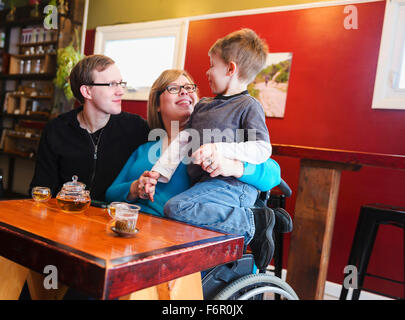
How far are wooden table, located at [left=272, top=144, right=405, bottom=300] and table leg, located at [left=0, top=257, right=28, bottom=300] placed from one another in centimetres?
121

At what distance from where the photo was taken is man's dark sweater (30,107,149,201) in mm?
2041

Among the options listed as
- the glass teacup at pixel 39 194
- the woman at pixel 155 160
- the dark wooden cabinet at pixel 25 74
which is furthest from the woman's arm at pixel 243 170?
the dark wooden cabinet at pixel 25 74

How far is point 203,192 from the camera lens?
1.40 m

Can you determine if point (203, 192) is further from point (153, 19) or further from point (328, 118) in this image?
point (153, 19)

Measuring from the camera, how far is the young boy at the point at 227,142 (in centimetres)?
132

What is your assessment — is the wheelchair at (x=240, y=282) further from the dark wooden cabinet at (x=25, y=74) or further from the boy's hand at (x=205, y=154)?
the dark wooden cabinet at (x=25, y=74)

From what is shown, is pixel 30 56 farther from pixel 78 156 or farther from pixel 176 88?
pixel 176 88

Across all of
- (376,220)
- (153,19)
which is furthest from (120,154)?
(153,19)

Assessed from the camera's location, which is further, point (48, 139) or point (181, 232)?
point (48, 139)

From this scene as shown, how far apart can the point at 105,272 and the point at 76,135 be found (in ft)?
4.69

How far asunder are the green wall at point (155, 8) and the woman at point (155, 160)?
2354 millimetres

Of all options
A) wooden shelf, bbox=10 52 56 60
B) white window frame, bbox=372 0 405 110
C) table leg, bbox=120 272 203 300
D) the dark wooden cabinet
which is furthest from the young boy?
wooden shelf, bbox=10 52 56 60

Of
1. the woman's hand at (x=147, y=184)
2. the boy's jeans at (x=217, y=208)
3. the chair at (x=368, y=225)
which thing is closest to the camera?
the boy's jeans at (x=217, y=208)

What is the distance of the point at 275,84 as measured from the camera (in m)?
3.75
